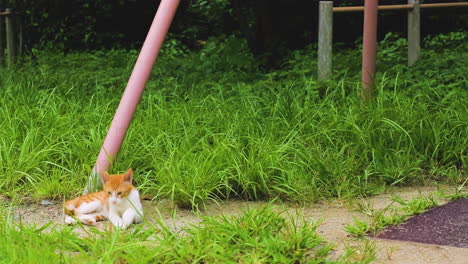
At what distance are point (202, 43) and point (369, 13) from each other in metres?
6.41

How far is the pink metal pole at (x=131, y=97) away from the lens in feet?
13.7

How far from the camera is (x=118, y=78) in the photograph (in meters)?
7.51

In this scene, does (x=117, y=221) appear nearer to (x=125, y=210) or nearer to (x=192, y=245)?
(x=125, y=210)

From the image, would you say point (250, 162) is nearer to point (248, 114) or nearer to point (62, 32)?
point (248, 114)

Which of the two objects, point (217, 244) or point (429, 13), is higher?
point (429, 13)

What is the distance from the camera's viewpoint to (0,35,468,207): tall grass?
4.32 metres

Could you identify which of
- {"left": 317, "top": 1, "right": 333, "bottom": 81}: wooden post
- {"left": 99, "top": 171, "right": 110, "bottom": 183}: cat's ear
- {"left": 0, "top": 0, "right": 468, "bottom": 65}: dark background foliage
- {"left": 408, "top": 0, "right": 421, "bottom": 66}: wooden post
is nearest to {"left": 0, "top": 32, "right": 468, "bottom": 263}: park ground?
{"left": 99, "top": 171, "right": 110, "bottom": 183}: cat's ear

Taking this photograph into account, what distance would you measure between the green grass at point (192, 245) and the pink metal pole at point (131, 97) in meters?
0.72

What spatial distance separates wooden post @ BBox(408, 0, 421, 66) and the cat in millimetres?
5017

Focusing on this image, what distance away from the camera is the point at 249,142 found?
461 centimetres

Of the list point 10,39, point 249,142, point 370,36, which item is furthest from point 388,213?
point 10,39

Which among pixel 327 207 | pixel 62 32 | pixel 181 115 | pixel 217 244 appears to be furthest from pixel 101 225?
pixel 62 32

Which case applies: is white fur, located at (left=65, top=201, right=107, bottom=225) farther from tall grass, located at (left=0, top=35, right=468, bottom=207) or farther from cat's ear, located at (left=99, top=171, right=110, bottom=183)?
tall grass, located at (left=0, top=35, right=468, bottom=207)

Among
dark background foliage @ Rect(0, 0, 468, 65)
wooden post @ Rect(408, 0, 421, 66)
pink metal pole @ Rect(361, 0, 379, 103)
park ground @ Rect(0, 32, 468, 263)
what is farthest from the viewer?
dark background foliage @ Rect(0, 0, 468, 65)
